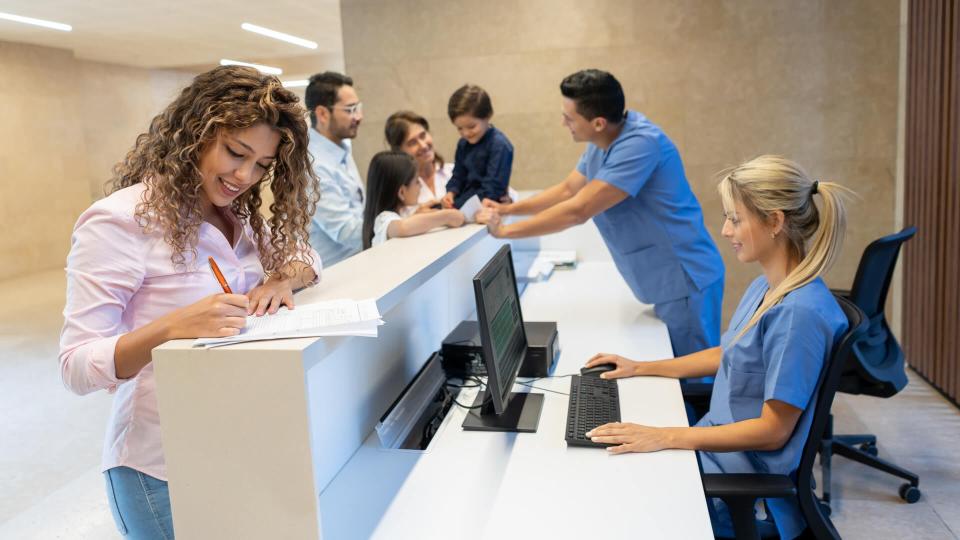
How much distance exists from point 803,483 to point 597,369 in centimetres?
61

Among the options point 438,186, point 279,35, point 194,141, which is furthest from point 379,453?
point 279,35

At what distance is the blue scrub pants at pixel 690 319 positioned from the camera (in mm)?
2479

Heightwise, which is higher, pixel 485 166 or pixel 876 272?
pixel 485 166

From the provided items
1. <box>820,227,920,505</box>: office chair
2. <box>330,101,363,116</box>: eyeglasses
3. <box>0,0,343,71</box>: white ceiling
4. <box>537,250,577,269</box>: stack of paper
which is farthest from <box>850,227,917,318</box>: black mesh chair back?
<box>0,0,343,71</box>: white ceiling

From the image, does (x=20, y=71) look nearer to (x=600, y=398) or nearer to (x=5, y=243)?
(x=5, y=243)

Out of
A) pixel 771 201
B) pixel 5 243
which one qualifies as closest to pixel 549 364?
pixel 771 201

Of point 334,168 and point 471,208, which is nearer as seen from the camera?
point 471,208

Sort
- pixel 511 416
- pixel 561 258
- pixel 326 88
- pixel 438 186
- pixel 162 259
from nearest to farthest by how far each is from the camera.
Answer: pixel 162 259, pixel 511 416, pixel 326 88, pixel 438 186, pixel 561 258

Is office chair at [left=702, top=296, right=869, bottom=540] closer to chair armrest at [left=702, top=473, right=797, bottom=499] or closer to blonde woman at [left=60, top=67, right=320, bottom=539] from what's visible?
chair armrest at [left=702, top=473, right=797, bottom=499]

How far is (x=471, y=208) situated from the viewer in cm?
247

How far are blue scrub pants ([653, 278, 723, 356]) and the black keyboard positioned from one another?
75 cm

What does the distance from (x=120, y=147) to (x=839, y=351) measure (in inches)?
415

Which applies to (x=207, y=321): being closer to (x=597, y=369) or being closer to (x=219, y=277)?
(x=219, y=277)

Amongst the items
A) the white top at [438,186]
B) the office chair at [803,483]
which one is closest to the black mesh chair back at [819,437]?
the office chair at [803,483]
